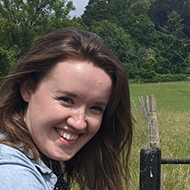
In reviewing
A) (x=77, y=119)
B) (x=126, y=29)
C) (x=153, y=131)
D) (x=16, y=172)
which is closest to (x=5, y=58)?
(x=153, y=131)

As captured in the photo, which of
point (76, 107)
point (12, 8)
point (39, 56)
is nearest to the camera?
point (76, 107)

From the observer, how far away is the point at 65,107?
55.5 inches

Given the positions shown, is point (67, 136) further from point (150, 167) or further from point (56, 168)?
point (150, 167)

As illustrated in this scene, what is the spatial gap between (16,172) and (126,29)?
268 feet

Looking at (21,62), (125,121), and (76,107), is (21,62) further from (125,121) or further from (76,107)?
(125,121)

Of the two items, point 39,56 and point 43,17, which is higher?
point 43,17

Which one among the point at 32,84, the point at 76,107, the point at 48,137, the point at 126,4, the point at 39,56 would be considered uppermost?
the point at 126,4

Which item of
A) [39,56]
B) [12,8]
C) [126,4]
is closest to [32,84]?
[39,56]

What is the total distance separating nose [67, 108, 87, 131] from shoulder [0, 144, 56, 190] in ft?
0.78

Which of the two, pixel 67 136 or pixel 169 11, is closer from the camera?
pixel 67 136

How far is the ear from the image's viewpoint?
1.55 meters

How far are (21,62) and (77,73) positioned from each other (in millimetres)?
312

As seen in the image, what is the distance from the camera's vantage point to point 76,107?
142 cm

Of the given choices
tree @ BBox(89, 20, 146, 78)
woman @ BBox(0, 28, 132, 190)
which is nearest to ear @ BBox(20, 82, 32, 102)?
woman @ BBox(0, 28, 132, 190)
